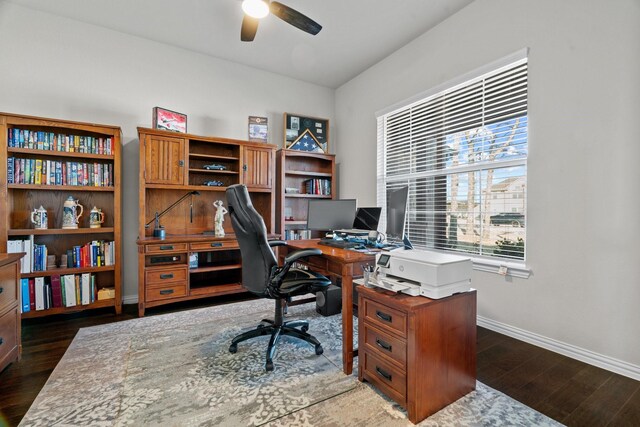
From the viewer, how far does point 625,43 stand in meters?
1.86

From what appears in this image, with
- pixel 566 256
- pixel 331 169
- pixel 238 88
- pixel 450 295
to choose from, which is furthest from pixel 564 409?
pixel 238 88

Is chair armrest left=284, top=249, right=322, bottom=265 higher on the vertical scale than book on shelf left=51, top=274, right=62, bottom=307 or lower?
higher

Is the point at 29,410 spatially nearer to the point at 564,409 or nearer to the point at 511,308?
the point at 564,409

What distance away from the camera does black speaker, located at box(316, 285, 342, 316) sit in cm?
284

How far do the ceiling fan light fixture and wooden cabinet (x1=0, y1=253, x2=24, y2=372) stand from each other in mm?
2404

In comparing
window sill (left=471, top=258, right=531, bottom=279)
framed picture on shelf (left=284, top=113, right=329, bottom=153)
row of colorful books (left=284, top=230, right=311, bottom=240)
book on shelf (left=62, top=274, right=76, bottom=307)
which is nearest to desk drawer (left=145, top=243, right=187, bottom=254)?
book on shelf (left=62, top=274, right=76, bottom=307)

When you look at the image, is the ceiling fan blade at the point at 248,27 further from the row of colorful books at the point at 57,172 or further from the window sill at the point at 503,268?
the window sill at the point at 503,268

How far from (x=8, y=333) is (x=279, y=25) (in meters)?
3.48

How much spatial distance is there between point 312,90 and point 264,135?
123 centimetres

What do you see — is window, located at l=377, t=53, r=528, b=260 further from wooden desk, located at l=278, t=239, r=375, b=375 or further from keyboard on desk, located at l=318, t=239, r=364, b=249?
Result: wooden desk, located at l=278, t=239, r=375, b=375

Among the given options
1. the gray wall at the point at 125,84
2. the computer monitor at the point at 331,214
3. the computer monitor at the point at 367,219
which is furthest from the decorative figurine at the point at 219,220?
the computer monitor at the point at 367,219

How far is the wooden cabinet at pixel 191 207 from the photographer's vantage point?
300cm

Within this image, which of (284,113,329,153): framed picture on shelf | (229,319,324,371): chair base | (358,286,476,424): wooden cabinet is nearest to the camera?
(358,286,476,424): wooden cabinet

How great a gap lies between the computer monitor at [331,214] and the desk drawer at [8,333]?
Answer: 226 cm
